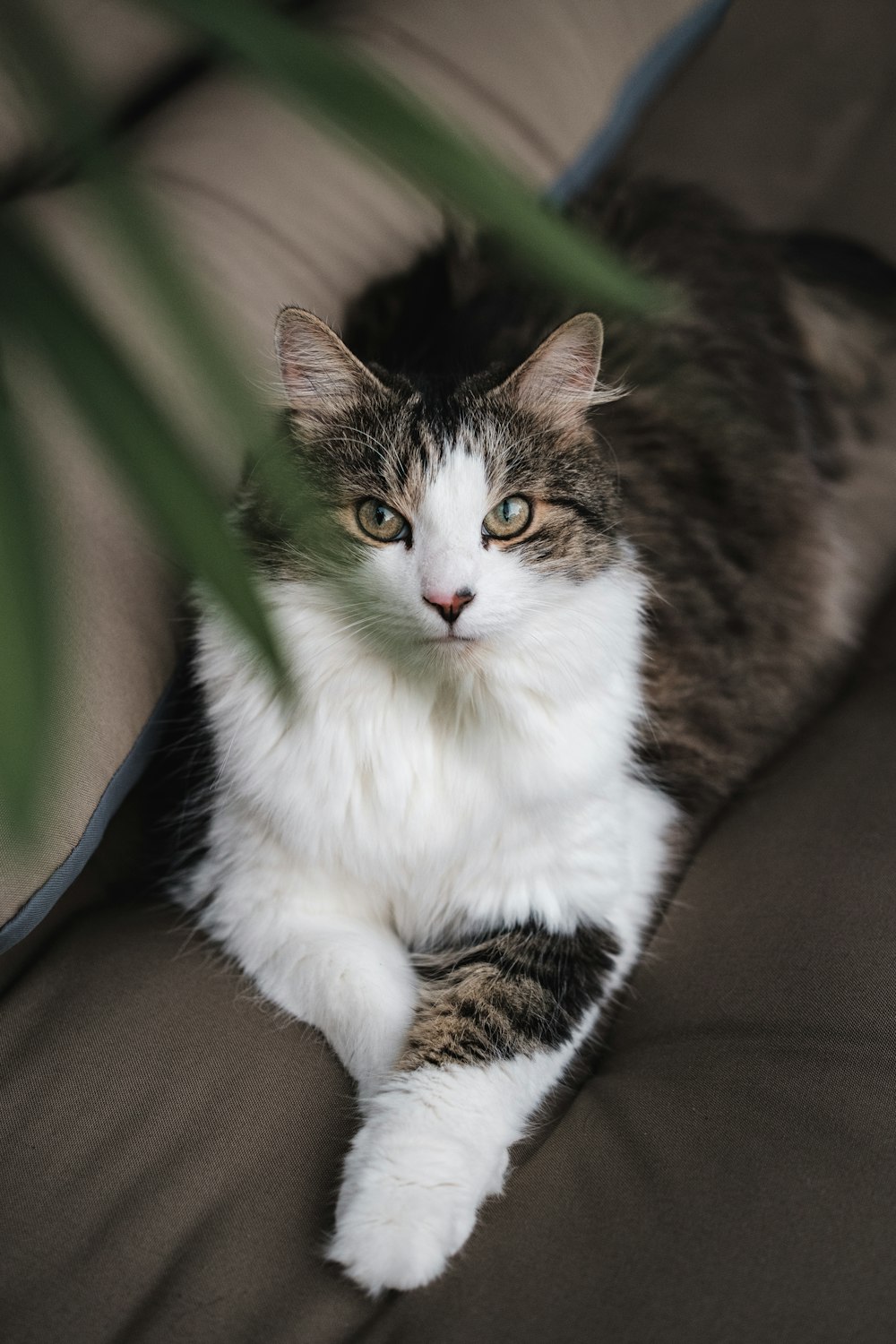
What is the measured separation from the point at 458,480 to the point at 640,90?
52.8 inches

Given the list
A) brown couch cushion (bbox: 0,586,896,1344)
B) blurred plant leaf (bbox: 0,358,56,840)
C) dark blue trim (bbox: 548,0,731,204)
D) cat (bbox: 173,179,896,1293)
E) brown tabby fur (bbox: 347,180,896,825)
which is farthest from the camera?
dark blue trim (bbox: 548,0,731,204)

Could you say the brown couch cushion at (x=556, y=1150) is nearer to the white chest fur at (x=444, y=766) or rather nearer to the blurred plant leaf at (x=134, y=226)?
the white chest fur at (x=444, y=766)

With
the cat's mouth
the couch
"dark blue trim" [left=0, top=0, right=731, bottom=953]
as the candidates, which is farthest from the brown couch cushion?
the cat's mouth

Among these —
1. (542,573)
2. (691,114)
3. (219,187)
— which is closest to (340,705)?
(542,573)

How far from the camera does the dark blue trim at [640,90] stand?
180 centimetres

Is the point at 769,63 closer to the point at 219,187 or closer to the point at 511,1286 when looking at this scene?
the point at 219,187

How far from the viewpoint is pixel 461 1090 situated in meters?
0.99

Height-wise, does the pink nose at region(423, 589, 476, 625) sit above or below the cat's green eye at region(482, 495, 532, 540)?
below

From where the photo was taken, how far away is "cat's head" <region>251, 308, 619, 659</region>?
3.04 ft

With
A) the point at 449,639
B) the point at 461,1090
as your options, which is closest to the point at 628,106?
the point at 449,639

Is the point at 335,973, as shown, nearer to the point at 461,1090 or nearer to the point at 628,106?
the point at 461,1090

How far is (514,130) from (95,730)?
1.20 metres

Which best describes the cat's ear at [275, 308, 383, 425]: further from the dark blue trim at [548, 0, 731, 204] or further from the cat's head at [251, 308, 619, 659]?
the dark blue trim at [548, 0, 731, 204]

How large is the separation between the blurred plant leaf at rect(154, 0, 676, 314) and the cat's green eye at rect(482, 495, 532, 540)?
2.16ft
